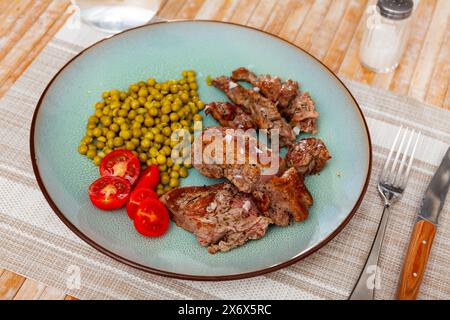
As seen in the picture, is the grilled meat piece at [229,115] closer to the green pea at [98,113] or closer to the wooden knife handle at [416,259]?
the green pea at [98,113]

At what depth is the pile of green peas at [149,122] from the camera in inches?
122

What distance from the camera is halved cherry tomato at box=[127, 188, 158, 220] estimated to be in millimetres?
2740

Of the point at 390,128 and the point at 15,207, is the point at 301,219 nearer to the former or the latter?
the point at 390,128

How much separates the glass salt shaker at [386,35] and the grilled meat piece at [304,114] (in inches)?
35.5

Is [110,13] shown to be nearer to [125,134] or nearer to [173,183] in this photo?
[125,134]

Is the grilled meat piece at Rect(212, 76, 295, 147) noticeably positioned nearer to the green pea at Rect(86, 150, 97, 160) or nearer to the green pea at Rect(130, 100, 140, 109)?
the green pea at Rect(130, 100, 140, 109)

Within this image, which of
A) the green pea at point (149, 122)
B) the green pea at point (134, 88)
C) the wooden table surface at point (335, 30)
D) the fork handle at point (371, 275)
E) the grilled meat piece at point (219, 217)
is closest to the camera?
the fork handle at point (371, 275)

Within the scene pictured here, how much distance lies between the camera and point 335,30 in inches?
168

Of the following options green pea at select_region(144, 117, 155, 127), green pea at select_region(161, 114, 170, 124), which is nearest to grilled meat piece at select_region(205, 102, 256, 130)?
green pea at select_region(161, 114, 170, 124)

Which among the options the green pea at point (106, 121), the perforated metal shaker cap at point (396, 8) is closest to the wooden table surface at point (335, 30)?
the perforated metal shaker cap at point (396, 8)

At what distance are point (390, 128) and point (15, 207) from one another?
2.55 meters

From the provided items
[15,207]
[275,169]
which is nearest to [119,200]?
[15,207]

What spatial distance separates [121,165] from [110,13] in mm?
1609

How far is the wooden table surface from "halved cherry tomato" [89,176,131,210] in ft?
4.48
